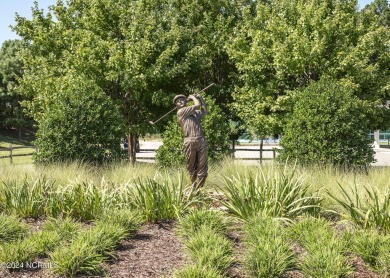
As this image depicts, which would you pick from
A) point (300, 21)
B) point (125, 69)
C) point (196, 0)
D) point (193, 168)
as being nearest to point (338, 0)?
point (300, 21)

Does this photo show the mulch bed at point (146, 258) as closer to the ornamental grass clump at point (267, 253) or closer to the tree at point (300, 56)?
the ornamental grass clump at point (267, 253)

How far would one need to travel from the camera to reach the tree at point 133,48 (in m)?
15.7

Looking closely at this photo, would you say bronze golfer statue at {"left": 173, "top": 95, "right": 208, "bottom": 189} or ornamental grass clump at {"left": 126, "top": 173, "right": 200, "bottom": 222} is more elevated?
bronze golfer statue at {"left": 173, "top": 95, "right": 208, "bottom": 189}

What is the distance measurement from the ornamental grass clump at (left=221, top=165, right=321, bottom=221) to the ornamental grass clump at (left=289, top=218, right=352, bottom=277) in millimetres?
472

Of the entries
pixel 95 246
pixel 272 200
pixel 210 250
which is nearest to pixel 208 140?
pixel 272 200

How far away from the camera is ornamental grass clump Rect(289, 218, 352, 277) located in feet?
15.2

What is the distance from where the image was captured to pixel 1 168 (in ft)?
31.3

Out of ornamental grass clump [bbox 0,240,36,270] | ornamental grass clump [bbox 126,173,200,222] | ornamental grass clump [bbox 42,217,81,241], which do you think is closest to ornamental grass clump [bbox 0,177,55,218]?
ornamental grass clump [bbox 42,217,81,241]

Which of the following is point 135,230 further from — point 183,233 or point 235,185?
point 235,185

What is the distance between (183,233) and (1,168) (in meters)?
5.66

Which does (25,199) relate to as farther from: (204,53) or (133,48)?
(204,53)

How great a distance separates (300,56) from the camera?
14.9 metres

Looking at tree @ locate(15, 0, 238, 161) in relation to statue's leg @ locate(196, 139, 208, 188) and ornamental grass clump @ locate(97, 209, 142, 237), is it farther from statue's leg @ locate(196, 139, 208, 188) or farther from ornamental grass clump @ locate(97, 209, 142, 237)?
ornamental grass clump @ locate(97, 209, 142, 237)

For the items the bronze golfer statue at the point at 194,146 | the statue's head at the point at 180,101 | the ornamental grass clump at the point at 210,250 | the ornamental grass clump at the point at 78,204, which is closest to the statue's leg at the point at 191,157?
the bronze golfer statue at the point at 194,146
